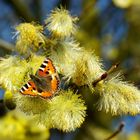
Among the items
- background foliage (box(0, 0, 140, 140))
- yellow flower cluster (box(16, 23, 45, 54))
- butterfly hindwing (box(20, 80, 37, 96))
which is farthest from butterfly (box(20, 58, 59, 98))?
background foliage (box(0, 0, 140, 140))

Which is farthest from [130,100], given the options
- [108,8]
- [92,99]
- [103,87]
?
[108,8]

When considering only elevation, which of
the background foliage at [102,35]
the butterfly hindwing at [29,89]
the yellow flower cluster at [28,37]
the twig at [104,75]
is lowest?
the butterfly hindwing at [29,89]

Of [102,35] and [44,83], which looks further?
[102,35]

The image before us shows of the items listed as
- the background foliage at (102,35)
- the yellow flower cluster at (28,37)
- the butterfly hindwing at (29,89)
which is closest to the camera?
the butterfly hindwing at (29,89)

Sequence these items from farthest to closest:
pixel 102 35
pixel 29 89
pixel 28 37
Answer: pixel 102 35
pixel 28 37
pixel 29 89

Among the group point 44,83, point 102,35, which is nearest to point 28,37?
point 44,83

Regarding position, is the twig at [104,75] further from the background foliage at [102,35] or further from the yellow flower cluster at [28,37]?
the background foliage at [102,35]

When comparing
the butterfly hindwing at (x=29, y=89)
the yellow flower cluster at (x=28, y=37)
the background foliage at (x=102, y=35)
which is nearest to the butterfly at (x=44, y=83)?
the butterfly hindwing at (x=29, y=89)

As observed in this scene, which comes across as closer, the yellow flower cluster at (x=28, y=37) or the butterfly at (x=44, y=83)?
the butterfly at (x=44, y=83)

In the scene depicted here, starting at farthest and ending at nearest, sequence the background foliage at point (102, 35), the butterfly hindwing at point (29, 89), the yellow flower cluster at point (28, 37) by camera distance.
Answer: the background foliage at point (102, 35), the yellow flower cluster at point (28, 37), the butterfly hindwing at point (29, 89)

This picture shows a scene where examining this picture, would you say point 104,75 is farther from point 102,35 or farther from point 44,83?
point 102,35
